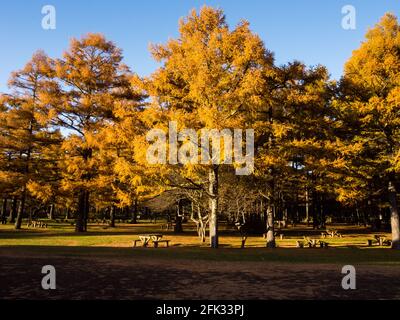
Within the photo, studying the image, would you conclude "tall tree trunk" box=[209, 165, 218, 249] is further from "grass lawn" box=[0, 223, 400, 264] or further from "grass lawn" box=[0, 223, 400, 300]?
"grass lawn" box=[0, 223, 400, 300]

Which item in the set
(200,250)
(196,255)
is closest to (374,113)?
(200,250)

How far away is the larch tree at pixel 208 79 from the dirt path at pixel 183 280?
549cm

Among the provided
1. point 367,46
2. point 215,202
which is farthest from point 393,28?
point 215,202

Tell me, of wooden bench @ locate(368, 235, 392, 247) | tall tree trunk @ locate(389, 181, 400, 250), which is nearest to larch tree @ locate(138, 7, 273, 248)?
tall tree trunk @ locate(389, 181, 400, 250)

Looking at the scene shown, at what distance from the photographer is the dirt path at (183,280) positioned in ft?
24.7

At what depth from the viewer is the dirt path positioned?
7.53 metres

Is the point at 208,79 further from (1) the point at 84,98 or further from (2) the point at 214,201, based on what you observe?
(1) the point at 84,98

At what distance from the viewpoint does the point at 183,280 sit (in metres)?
8.89

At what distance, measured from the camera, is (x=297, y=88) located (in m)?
18.8

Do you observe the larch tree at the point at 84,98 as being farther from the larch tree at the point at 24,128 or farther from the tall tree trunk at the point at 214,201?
the tall tree trunk at the point at 214,201

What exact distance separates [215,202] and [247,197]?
3550 millimetres

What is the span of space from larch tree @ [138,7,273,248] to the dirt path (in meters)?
5.49
